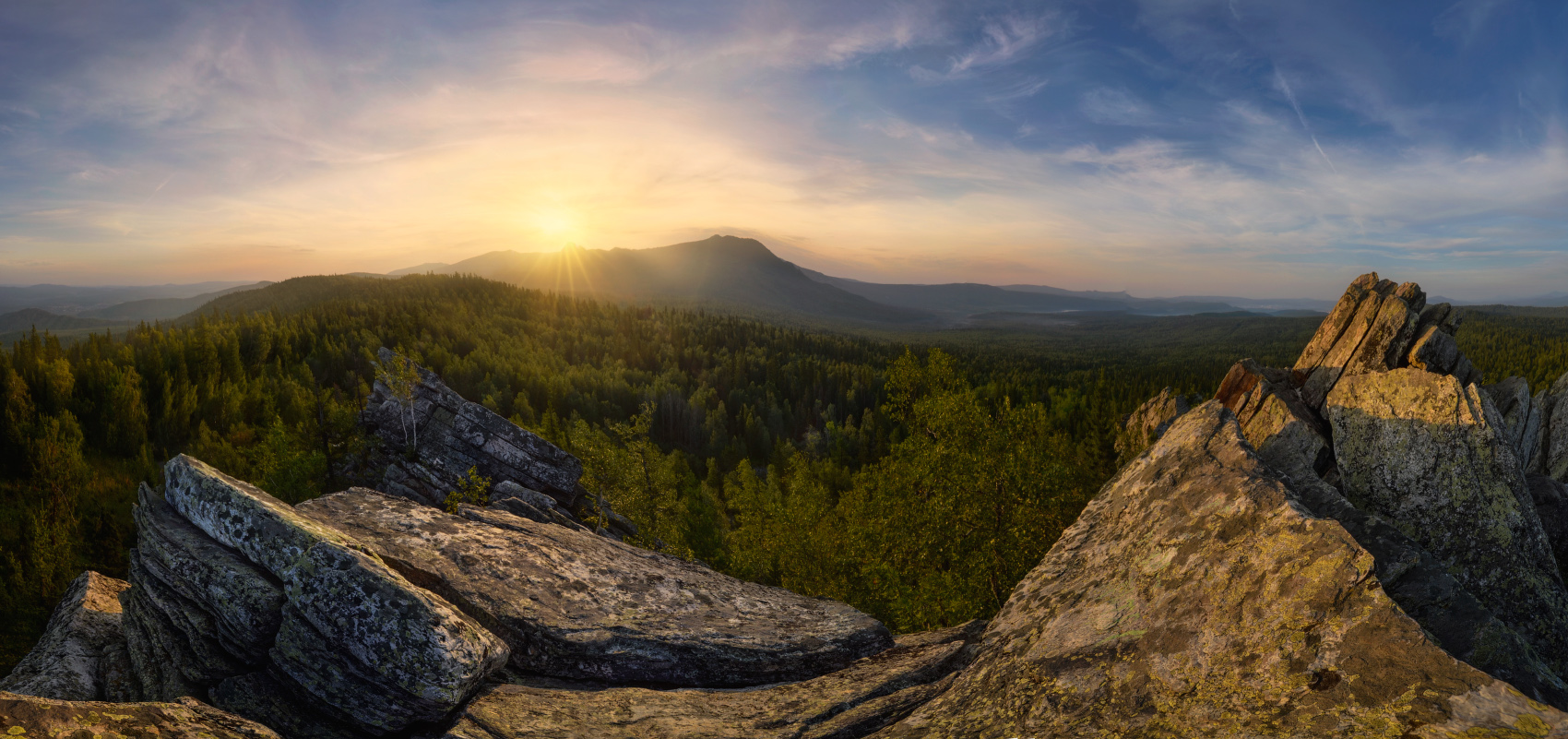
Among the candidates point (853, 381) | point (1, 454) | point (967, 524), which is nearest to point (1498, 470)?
point (967, 524)

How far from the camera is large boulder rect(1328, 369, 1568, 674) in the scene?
9.81 m

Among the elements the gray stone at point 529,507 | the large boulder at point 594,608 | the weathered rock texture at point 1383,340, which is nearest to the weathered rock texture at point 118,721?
the large boulder at point 594,608

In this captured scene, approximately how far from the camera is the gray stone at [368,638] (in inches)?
300

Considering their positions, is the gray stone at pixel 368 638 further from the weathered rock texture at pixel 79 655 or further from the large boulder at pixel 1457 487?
the large boulder at pixel 1457 487

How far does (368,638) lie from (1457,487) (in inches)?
782

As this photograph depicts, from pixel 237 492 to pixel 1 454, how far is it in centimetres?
2466

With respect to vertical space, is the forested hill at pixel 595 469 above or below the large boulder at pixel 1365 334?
below

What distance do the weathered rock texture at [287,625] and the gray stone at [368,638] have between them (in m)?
0.02

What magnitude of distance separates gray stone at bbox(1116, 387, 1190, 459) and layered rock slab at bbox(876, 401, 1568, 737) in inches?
1570

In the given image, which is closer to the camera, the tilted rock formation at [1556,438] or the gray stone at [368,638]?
the gray stone at [368,638]

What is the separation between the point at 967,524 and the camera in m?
21.8

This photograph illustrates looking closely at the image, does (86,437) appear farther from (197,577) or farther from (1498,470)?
(1498,470)

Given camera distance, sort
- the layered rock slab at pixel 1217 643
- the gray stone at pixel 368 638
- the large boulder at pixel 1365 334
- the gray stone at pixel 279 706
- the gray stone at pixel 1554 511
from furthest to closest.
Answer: the large boulder at pixel 1365 334
the gray stone at pixel 1554 511
the gray stone at pixel 279 706
the gray stone at pixel 368 638
the layered rock slab at pixel 1217 643

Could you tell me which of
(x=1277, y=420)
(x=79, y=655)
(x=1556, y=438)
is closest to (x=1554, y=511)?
(x=1277, y=420)
